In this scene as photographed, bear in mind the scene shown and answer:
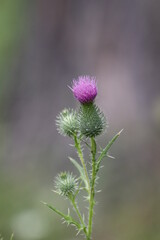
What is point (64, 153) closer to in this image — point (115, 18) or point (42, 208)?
point (42, 208)

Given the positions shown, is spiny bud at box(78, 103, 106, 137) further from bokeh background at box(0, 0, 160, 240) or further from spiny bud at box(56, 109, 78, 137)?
bokeh background at box(0, 0, 160, 240)

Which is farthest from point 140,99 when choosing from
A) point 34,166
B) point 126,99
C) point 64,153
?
point 34,166

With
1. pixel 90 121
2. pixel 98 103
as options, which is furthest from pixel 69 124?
pixel 98 103

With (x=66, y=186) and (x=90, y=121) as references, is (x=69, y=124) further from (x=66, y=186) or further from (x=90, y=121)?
(x=66, y=186)

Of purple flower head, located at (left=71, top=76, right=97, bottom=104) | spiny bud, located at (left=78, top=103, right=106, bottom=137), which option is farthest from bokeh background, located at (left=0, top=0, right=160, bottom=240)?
purple flower head, located at (left=71, top=76, right=97, bottom=104)

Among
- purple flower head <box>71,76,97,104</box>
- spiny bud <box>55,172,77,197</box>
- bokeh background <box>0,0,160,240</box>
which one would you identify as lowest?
spiny bud <box>55,172,77,197</box>

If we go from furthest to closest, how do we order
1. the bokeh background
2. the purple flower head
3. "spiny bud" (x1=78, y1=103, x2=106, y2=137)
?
the bokeh background → the purple flower head → "spiny bud" (x1=78, y1=103, x2=106, y2=137)

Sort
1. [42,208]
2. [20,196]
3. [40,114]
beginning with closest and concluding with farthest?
[42,208]
[20,196]
[40,114]
